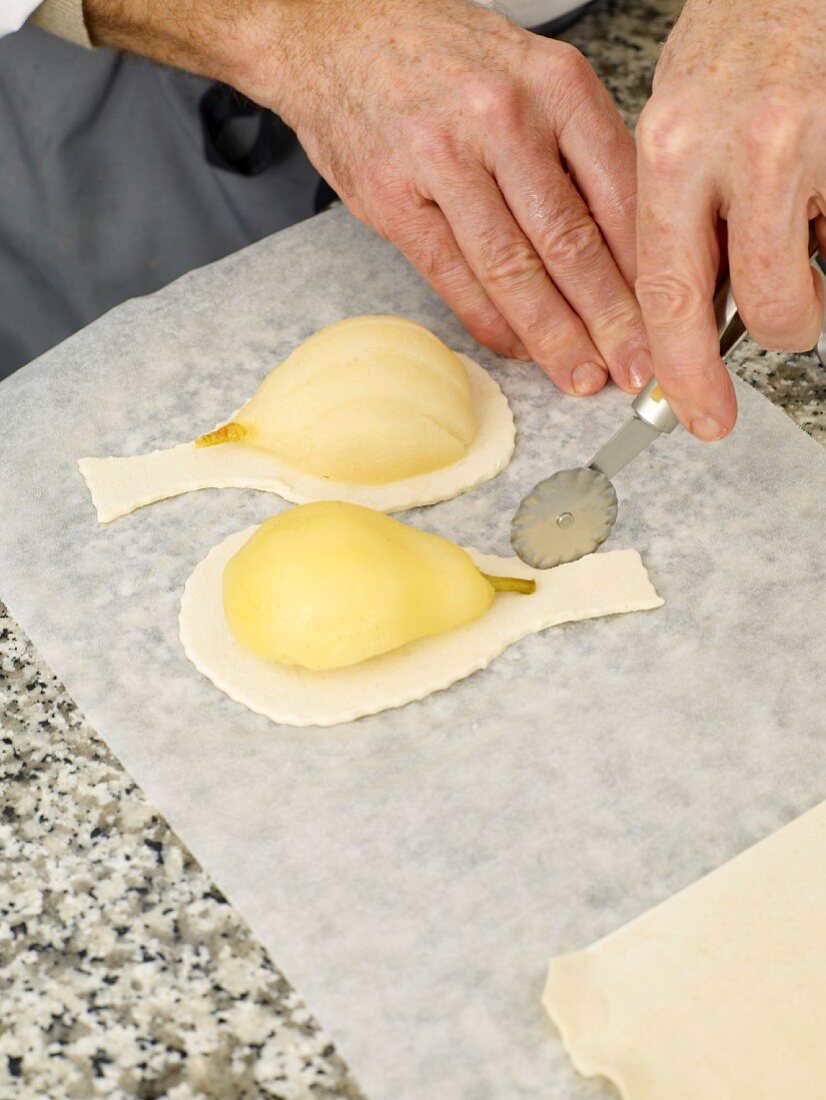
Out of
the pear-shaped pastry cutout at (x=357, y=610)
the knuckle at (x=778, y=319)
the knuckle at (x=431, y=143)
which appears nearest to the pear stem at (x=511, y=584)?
the pear-shaped pastry cutout at (x=357, y=610)

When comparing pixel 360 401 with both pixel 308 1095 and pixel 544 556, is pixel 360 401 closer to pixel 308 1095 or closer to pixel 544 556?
pixel 544 556

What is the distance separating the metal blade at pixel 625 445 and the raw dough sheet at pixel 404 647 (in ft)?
0.24

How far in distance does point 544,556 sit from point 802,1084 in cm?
40

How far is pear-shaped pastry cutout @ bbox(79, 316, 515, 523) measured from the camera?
95cm

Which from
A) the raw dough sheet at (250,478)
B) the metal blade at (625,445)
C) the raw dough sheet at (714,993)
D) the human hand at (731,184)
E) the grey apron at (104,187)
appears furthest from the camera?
the grey apron at (104,187)

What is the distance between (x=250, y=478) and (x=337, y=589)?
A: 218mm

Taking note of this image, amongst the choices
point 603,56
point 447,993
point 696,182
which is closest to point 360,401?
point 696,182

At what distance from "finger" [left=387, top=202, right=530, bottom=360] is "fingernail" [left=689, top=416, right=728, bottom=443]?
0.31 m

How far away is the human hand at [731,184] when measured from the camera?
0.73 meters

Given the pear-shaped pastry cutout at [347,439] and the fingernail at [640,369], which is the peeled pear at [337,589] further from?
the fingernail at [640,369]

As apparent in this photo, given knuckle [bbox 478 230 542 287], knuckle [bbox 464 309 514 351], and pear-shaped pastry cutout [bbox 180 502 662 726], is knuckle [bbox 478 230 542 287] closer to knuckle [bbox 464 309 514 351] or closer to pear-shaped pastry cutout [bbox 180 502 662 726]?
knuckle [bbox 464 309 514 351]

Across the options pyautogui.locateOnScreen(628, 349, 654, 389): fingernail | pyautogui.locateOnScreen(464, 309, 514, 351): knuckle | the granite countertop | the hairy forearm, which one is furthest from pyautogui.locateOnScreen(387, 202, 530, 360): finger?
the granite countertop

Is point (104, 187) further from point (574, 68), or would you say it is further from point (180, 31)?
point (574, 68)

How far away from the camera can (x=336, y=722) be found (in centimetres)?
81
